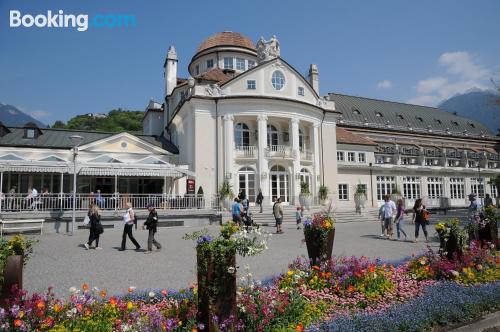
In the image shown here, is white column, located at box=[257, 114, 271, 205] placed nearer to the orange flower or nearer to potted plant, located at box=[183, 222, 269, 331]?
potted plant, located at box=[183, 222, 269, 331]

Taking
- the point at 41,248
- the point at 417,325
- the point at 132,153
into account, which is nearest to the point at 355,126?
the point at 132,153

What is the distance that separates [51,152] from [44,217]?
11.2 meters

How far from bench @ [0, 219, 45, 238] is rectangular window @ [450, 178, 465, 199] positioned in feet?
147

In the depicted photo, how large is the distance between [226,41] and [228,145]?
16.8 m

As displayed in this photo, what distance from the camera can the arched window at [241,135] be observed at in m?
30.2

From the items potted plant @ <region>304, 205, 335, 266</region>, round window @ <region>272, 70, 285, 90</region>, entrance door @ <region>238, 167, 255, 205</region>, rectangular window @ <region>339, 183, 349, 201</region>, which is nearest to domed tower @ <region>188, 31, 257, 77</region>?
round window @ <region>272, 70, 285, 90</region>

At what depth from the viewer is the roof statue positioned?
31641mm

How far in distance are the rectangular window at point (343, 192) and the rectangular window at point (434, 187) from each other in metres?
13.5

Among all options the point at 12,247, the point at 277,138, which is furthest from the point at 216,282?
the point at 277,138

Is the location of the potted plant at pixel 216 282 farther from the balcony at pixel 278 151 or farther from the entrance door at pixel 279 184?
the entrance door at pixel 279 184

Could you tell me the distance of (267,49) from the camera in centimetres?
3164

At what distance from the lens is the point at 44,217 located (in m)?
18.3

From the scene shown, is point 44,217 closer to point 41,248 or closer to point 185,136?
point 41,248

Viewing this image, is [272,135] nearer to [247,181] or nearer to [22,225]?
[247,181]
